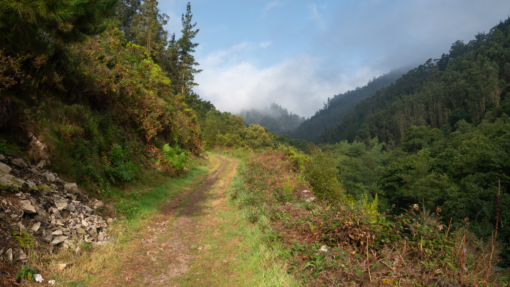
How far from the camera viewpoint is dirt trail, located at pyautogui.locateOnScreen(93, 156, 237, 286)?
4.19 metres

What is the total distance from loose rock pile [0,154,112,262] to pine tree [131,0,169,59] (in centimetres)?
2342

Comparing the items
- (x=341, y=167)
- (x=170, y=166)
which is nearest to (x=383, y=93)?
(x=341, y=167)

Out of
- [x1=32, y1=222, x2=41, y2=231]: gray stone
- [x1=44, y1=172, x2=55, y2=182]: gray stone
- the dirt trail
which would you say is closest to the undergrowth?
the dirt trail

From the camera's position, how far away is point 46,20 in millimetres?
4531

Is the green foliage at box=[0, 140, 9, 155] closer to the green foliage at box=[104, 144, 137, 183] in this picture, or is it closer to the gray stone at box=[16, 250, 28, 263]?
the gray stone at box=[16, 250, 28, 263]

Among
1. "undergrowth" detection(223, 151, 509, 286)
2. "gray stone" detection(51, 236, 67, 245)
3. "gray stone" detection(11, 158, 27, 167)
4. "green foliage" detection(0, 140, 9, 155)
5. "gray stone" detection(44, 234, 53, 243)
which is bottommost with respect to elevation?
"undergrowth" detection(223, 151, 509, 286)

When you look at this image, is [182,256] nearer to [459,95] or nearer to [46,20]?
[46,20]

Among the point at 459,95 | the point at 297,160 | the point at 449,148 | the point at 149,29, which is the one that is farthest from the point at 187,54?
the point at 459,95

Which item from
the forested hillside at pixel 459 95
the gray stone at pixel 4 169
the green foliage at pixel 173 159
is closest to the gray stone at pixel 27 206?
the gray stone at pixel 4 169

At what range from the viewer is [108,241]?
5078 millimetres

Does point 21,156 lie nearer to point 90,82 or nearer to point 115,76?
point 90,82

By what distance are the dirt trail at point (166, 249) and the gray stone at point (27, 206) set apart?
179 cm

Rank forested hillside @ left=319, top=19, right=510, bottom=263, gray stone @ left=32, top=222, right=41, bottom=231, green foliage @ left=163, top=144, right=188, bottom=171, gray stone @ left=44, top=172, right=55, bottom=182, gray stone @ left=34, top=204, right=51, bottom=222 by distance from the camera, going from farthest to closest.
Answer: forested hillside @ left=319, top=19, right=510, bottom=263 → green foliage @ left=163, top=144, right=188, bottom=171 → gray stone @ left=44, top=172, right=55, bottom=182 → gray stone @ left=34, top=204, right=51, bottom=222 → gray stone @ left=32, top=222, right=41, bottom=231

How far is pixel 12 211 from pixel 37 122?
127 inches
